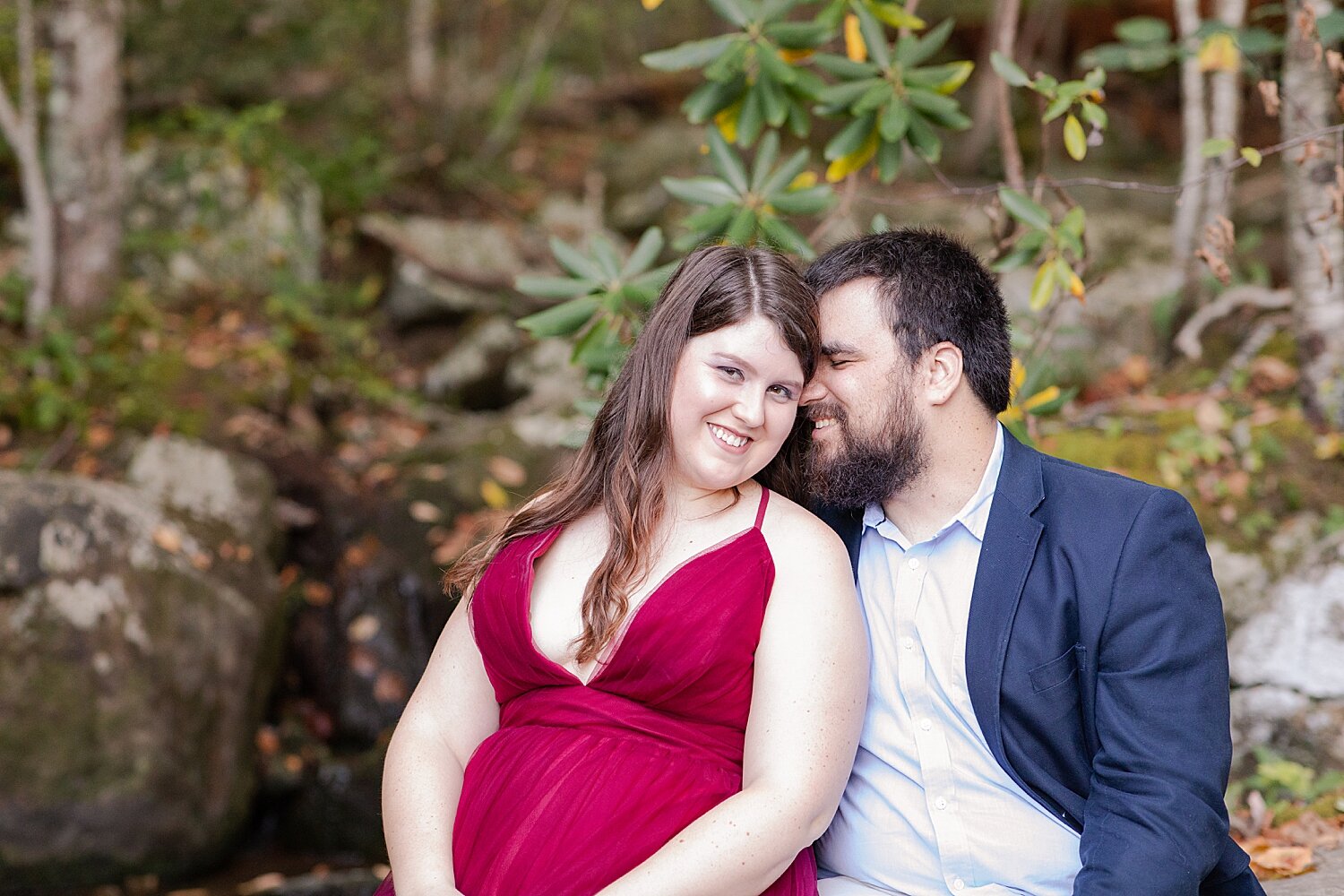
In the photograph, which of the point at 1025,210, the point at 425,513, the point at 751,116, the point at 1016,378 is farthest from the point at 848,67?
the point at 425,513

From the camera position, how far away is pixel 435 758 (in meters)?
2.40

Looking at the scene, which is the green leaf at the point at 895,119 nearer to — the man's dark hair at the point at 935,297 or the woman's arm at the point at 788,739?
the man's dark hair at the point at 935,297

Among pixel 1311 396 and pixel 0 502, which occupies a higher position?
pixel 1311 396

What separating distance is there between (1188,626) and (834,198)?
1.79 meters

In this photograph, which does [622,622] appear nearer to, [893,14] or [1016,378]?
[1016,378]

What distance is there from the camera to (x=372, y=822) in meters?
5.19

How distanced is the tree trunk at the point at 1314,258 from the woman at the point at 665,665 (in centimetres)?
286

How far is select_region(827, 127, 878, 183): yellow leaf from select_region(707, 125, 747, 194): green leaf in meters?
0.31

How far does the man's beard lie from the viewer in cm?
243

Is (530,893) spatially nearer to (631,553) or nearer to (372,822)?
(631,553)

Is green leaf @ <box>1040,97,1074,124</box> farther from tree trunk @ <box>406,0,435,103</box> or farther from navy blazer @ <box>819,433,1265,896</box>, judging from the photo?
tree trunk @ <box>406,0,435,103</box>

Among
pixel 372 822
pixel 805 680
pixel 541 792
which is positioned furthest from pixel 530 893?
pixel 372 822

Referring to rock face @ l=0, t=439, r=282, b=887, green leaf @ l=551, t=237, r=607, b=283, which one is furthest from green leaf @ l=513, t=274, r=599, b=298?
rock face @ l=0, t=439, r=282, b=887

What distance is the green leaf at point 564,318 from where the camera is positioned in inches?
129
